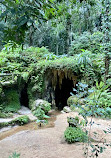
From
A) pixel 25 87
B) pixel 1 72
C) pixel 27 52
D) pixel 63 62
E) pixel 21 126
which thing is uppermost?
pixel 27 52

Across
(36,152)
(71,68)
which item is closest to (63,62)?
(71,68)

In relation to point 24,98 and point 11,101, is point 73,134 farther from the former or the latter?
point 24,98

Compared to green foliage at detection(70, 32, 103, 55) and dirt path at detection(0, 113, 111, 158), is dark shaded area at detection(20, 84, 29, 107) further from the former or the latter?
green foliage at detection(70, 32, 103, 55)

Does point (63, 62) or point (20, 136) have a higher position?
point (63, 62)

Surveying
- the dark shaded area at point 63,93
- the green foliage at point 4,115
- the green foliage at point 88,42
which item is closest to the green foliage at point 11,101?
the green foliage at point 4,115

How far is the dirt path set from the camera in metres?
3.33

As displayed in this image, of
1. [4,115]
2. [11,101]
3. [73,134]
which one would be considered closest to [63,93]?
[11,101]

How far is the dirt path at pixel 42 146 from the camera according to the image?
3328mm

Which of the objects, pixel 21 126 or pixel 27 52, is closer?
pixel 21 126

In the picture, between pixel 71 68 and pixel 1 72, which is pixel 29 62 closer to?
pixel 1 72

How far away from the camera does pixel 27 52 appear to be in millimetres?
10109

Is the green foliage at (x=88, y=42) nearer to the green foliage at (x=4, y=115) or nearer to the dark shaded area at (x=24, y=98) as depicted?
the dark shaded area at (x=24, y=98)

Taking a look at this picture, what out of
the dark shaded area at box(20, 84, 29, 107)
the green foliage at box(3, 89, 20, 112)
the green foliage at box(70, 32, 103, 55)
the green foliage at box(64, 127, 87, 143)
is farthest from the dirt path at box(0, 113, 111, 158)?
the green foliage at box(70, 32, 103, 55)

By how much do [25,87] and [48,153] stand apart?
627 cm
